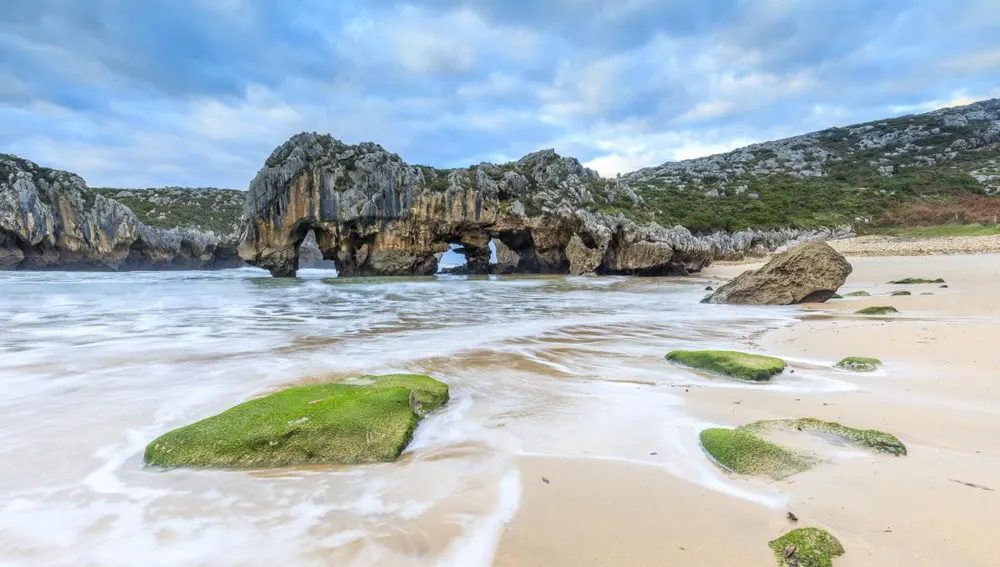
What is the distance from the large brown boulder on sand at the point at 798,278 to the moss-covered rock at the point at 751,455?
42.8ft

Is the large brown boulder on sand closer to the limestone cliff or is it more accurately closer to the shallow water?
the shallow water


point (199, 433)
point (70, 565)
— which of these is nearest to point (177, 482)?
point (199, 433)

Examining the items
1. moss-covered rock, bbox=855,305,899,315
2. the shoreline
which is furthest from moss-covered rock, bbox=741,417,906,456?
the shoreline

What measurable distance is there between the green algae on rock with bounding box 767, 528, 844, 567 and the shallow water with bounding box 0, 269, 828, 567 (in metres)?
0.47

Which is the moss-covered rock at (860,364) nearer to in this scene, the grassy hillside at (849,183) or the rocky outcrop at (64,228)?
the grassy hillside at (849,183)

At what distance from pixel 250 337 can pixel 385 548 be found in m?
9.10

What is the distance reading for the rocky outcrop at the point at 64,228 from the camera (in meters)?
39.3

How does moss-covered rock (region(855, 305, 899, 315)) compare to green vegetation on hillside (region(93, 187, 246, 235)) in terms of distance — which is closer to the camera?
moss-covered rock (region(855, 305, 899, 315))

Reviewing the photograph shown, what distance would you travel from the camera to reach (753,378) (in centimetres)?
575

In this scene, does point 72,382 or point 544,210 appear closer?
point 72,382

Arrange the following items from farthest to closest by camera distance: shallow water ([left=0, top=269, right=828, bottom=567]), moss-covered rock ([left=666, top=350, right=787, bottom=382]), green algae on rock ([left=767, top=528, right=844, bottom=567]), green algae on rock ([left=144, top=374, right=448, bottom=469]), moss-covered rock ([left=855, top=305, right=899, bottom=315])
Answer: moss-covered rock ([left=855, top=305, right=899, bottom=315]) < moss-covered rock ([left=666, top=350, right=787, bottom=382]) < green algae on rock ([left=144, top=374, right=448, bottom=469]) < shallow water ([left=0, top=269, right=828, bottom=567]) < green algae on rock ([left=767, top=528, right=844, bottom=567])

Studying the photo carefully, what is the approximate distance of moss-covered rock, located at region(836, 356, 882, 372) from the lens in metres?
6.14

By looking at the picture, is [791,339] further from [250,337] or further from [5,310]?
[5,310]

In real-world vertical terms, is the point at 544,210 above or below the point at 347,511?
above
